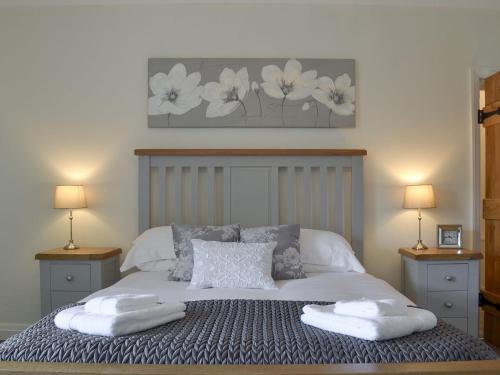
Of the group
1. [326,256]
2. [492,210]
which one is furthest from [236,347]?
[492,210]

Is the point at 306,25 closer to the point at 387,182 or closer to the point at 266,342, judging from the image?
the point at 387,182

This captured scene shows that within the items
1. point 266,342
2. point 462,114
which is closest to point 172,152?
A: point 266,342

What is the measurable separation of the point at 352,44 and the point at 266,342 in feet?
7.52

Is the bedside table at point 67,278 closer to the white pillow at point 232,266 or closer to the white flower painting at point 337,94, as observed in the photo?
the white pillow at point 232,266

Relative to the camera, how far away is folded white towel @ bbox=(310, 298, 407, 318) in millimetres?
1222

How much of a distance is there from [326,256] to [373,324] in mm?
1161

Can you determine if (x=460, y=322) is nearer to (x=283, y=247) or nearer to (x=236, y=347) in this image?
(x=283, y=247)

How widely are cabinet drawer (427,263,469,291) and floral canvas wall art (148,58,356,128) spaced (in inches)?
43.6

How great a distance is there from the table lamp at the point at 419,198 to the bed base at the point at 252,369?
65.9 inches

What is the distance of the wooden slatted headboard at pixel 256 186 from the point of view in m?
2.64

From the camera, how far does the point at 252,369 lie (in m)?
0.95

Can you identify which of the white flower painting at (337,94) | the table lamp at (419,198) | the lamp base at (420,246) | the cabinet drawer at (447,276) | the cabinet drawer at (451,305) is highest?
the white flower painting at (337,94)

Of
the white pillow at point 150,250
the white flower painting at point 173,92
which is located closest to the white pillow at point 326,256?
the white pillow at point 150,250

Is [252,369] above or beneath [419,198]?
beneath
